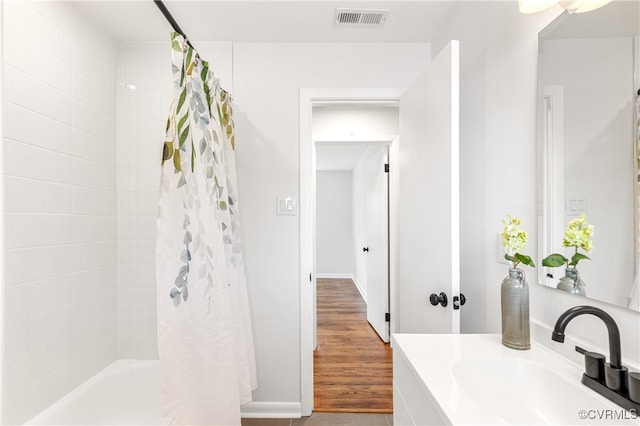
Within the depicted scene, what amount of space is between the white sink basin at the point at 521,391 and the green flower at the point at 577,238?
31 centimetres

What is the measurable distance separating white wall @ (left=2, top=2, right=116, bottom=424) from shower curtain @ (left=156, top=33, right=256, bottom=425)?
64 centimetres

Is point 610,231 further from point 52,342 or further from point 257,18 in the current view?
point 52,342

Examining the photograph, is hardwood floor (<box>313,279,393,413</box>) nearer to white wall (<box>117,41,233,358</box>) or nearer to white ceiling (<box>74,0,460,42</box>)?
white wall (<box>117,41,233,358</box>)

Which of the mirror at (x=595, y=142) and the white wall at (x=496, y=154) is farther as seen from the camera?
the white wall at (x=496, y=154)

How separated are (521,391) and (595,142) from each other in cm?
69

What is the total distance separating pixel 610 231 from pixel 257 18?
1886 mm

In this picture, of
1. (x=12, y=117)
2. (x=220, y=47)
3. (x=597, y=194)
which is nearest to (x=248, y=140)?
(x=220, y=47)

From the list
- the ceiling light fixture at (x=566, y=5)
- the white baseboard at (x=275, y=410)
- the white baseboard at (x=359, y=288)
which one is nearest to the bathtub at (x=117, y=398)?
the white baseboard at (x=275, y=410)

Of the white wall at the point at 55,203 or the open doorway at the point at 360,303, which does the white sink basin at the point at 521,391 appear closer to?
the open doorway at the point at 360,303

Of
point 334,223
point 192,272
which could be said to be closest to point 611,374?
point 192,272

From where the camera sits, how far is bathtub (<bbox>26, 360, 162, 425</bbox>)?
1.74 metres

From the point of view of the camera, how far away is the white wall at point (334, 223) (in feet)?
22.8

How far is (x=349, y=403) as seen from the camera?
228 cm

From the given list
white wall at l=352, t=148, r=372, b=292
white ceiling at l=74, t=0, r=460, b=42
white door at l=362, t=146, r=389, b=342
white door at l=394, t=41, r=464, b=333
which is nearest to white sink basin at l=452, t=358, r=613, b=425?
white door at l=394, t=41, r=464, b=333
